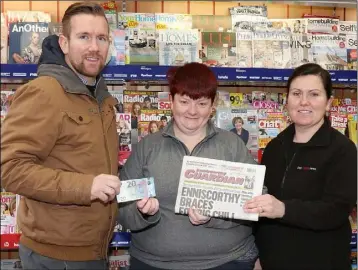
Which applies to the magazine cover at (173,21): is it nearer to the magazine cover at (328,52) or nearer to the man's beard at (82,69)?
the magazine cover at (328,52)

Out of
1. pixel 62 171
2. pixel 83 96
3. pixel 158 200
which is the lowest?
pixel 158 200

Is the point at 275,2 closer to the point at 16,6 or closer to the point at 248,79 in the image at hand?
the point at 248,79

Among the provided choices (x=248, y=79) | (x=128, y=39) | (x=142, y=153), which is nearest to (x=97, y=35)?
(x=142, y=153)

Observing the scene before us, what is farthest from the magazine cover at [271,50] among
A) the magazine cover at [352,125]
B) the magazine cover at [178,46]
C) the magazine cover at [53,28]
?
the magazine cover at [53,28]

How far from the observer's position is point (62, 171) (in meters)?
2.25

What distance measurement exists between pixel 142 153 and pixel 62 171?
0.52 metres

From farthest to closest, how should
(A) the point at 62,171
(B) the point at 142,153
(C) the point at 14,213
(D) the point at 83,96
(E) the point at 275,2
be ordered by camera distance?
(E) the point at 275,2 < (C) the point at 14,213 < (B) the point at 142,153 < (D) the point at 83,96 < (A) the point at 62,171

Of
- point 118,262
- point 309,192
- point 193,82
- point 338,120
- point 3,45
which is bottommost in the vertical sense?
point 118,262

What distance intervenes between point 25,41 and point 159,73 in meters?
0.96

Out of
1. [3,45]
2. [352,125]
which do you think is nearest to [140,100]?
[3,45]

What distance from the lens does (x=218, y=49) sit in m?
3.74

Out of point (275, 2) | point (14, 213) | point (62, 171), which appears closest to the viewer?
point (62, 171)

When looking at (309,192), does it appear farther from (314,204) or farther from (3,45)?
(3,45)

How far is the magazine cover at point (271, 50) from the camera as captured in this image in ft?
12.4
